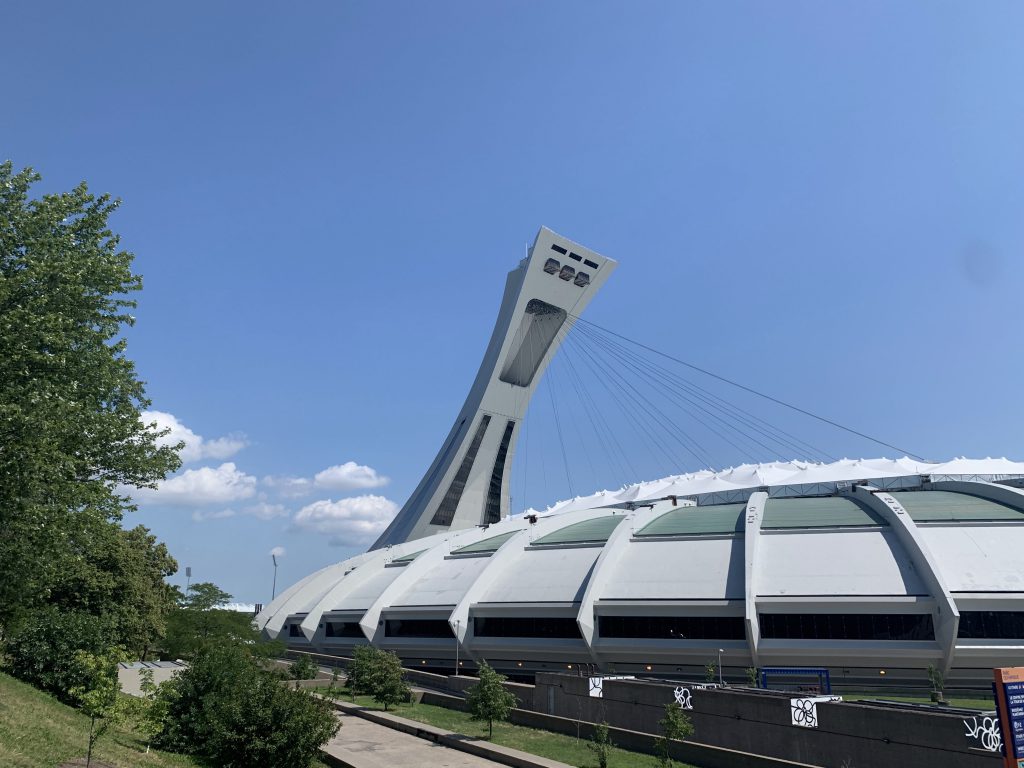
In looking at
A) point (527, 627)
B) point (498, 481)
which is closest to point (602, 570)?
point (527, 627)

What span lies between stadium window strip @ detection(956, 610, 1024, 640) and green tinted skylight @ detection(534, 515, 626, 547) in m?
18.0

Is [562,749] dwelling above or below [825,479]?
below

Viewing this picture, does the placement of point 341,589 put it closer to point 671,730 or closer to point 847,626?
point 847,626

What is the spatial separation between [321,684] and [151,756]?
22.2 meters

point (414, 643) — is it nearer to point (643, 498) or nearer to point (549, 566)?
point (549, 566)

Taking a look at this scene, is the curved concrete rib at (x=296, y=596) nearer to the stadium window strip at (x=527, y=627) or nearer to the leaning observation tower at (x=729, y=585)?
the leaning observation tower at (x=729, y=585)

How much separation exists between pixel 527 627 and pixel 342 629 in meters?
16.1

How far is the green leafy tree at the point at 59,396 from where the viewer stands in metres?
15.0

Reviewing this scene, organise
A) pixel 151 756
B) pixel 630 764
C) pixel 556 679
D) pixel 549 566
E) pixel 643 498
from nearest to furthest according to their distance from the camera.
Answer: pixel 151 756 < pixel 630 764 < pixel 556 679 < pixel 549 566 < pixel 643 498

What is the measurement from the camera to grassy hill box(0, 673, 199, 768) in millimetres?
12766

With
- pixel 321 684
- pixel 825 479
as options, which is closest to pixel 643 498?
pixel 825 479

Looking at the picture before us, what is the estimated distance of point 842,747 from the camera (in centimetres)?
1906

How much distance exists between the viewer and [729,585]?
109 ft

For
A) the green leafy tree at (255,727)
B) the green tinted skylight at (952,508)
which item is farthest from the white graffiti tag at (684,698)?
the green tinted skylight at (952,508)
